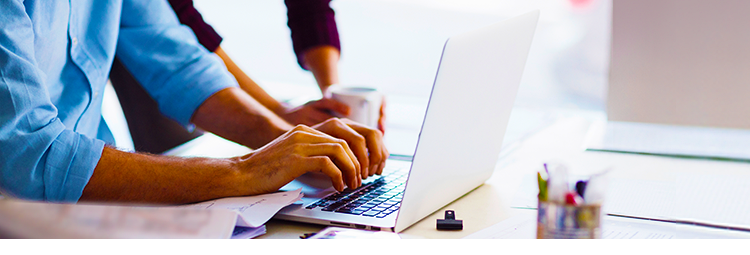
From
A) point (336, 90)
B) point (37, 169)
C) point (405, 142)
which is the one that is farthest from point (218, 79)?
point (37, 169)

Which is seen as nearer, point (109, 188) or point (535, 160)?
point (109, 188)

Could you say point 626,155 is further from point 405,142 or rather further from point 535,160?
point 405,142

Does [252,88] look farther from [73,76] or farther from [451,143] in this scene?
[451,143]

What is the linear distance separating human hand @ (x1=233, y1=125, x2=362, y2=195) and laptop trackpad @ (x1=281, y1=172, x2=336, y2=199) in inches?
1.9

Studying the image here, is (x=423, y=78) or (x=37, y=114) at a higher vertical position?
(x=423, y=78)

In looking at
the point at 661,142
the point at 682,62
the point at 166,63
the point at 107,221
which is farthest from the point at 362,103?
the point at 682,62

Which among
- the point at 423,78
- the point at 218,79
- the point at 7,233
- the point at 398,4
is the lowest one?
the point at 7,233

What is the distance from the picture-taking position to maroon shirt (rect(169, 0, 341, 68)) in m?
1.44

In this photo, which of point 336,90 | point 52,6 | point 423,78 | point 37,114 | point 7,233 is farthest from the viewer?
point 423,78

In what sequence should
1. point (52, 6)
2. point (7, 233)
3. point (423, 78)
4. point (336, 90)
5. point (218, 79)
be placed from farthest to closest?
point (423, 78), point (218, 79), point (336, 90), point (52, 6), point (7, 233)

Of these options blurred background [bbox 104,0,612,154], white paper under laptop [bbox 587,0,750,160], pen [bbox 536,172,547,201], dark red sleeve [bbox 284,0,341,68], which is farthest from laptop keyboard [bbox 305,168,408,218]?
blurred background [bbox 104,0,612,154]

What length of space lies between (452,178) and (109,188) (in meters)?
0.46

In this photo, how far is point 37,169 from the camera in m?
0.76

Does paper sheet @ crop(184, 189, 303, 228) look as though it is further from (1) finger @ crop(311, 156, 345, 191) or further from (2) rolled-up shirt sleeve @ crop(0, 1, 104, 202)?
(2) rolled-up shirt sleeve @ crop(0, 1, 104, 202)
